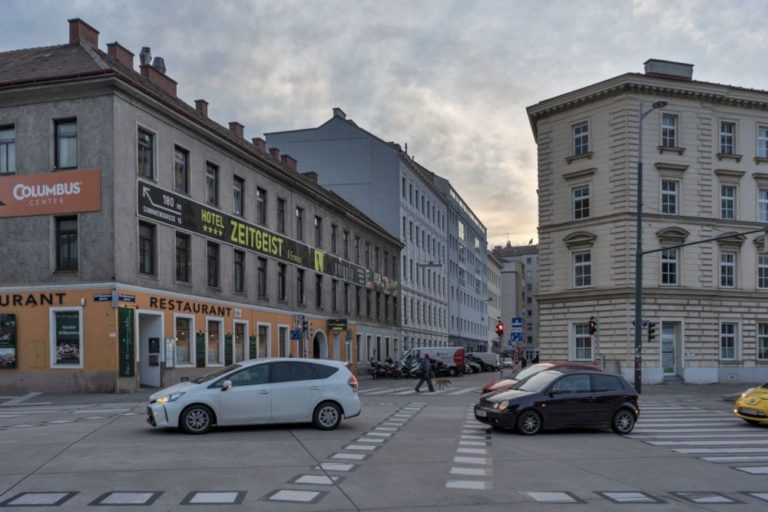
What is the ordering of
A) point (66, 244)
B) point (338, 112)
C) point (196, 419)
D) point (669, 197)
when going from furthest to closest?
point (338, 112) < point (669, 197) < point (66, 244) < point (196, 419)

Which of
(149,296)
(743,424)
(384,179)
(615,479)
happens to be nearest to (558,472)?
(615,479)

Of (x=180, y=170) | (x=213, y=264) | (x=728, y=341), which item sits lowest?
(x=728, y=341)

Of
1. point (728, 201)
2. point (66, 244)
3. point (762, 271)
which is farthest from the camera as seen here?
point (762, 271)

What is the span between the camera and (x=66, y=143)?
1148 inches

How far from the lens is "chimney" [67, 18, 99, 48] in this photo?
→ 103 feet

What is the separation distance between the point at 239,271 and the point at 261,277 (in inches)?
108

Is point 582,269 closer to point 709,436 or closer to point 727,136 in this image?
point 727,136

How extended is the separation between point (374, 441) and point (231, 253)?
24077 millimetres

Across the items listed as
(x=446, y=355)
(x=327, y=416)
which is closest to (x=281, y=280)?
(x=446, y=355)

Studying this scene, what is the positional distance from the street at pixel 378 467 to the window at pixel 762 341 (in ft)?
82.6

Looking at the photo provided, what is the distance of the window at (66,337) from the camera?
Result: 27.7 meters

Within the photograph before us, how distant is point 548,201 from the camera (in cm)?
4344

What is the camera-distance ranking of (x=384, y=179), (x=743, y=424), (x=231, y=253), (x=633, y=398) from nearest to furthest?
(x=633, y=398), (x=743, y=424), (x=231, y=253), (x=384, y=179)

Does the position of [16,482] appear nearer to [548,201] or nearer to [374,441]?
[374,441]
